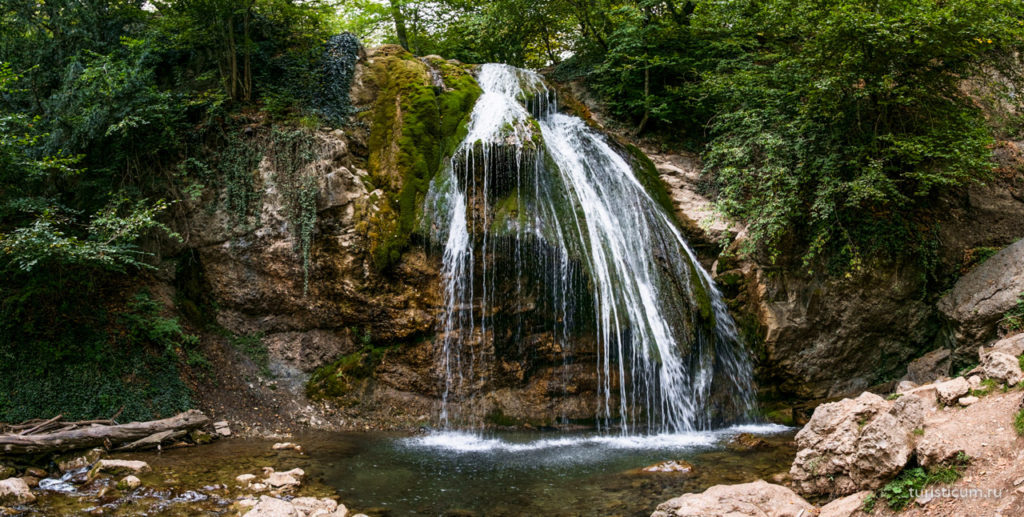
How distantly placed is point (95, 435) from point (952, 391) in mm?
9704

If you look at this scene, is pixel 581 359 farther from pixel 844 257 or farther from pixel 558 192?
pixel 844 257

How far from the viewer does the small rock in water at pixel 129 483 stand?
530 cm

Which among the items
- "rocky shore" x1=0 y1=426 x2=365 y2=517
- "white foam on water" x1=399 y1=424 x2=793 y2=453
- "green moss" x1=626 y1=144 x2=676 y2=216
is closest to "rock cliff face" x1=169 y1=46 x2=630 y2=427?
"white foam on water" x1=399 y1=424 x2=793 y2=453

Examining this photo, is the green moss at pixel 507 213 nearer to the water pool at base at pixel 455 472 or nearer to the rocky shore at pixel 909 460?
the water pool at base at pixel 455 472

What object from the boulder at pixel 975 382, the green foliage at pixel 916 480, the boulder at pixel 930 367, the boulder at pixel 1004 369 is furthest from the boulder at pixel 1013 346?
the green foliage at pixel 916 480

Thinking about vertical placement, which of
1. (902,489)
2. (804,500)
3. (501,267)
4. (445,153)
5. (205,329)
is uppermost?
(445,153)

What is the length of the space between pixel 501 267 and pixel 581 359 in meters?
2.07

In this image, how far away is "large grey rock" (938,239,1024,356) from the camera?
25.0 feet

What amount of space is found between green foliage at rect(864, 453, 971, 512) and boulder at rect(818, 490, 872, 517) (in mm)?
78

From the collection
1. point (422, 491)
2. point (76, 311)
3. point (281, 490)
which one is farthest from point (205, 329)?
point (422, 491)

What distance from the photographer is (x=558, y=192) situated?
369 inches

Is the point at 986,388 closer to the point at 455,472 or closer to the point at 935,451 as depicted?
the point at 935,451

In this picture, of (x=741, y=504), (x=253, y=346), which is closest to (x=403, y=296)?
(x=253, y=346)

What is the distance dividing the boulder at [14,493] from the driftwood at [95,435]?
0.87m
